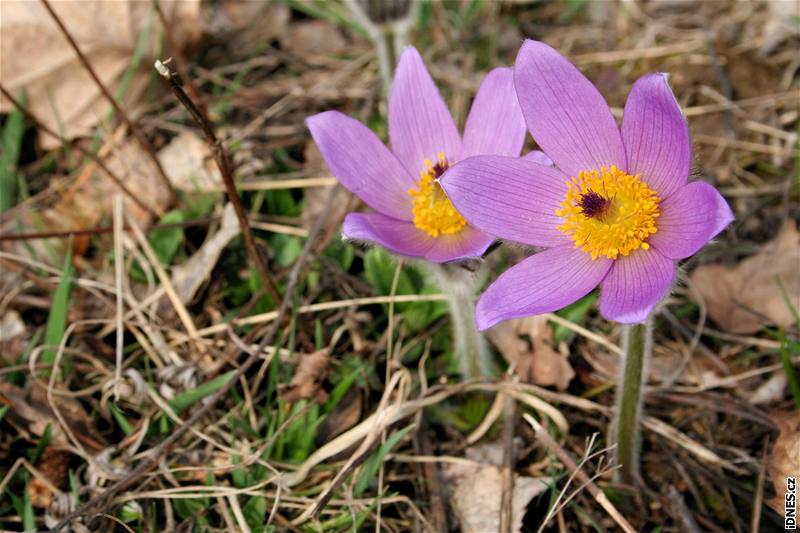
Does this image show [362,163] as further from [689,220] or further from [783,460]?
[783,460]

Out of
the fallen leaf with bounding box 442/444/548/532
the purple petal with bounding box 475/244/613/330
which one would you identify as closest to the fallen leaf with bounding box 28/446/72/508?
the fallen leaf with bounding box 442/444/548/532

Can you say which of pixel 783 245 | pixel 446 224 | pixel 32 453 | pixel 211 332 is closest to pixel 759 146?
pixel 783 245

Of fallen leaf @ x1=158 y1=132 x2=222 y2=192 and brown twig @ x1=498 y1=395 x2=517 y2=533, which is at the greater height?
fallen leaf @ x1=158 y1=132 x2=222 y2=192

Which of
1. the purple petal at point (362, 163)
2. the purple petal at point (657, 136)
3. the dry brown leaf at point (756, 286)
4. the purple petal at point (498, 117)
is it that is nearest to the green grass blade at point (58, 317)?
the purple petal at point (362, 163)

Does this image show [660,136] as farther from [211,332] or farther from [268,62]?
[268,62]

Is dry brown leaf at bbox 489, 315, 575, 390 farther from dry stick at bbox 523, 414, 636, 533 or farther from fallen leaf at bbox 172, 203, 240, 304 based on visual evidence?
fallen leaf at bbox 172, 203, 240, 304

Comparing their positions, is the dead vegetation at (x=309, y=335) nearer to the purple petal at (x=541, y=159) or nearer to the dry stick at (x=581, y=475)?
the dry stick at (x=581, y=475)
